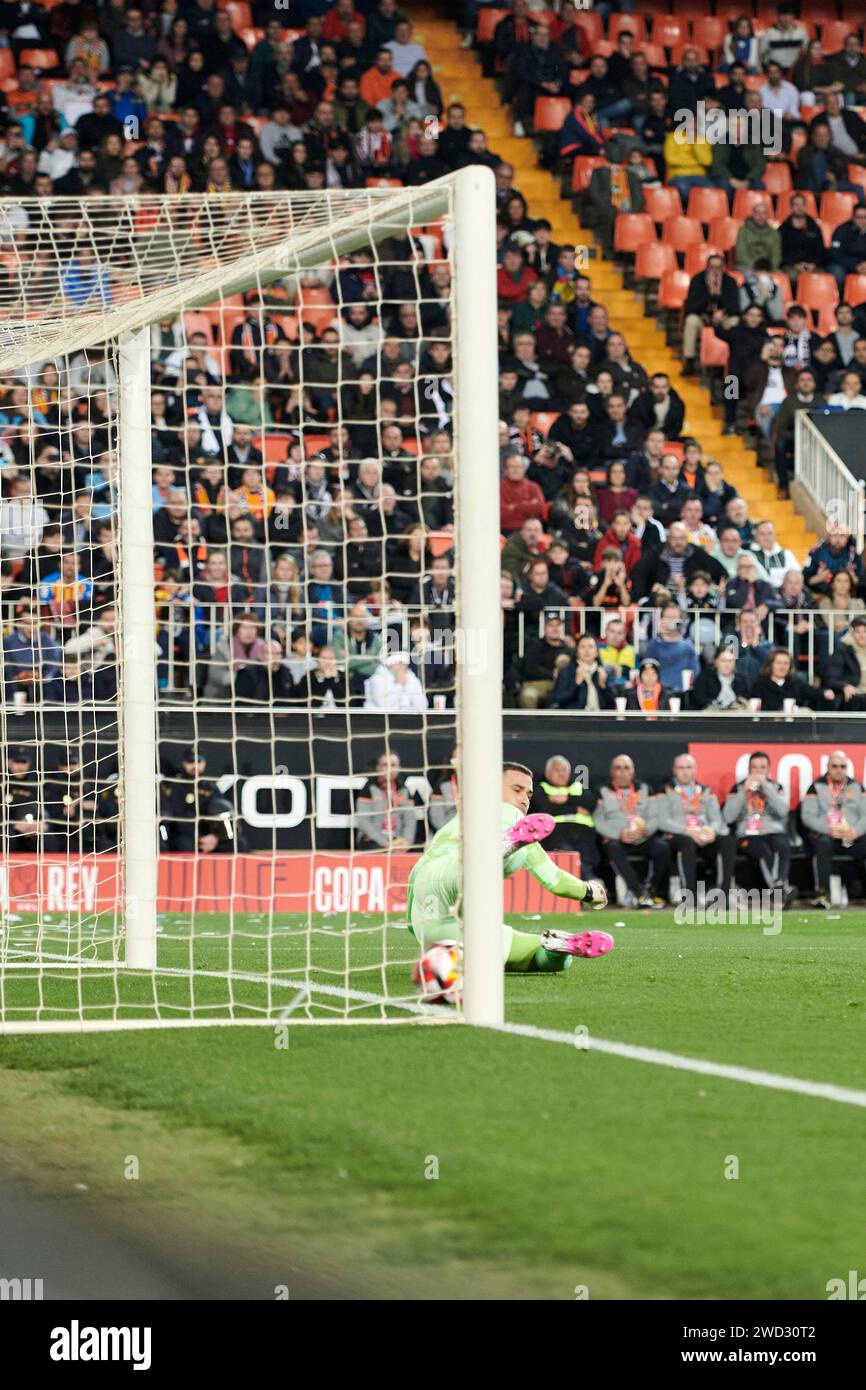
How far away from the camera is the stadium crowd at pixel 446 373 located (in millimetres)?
15125

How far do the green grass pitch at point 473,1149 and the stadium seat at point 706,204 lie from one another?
16.1 m

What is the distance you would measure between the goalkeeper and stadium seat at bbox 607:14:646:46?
56.3 feet

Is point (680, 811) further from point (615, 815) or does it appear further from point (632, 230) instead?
point (632, 230)

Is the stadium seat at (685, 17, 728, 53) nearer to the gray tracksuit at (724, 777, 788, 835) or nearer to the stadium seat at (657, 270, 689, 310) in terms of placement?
the stadium seat at (657, 270, 689, 310)

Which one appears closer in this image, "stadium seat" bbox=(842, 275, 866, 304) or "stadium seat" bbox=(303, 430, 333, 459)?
"stadium seat" bbox=(303, 430, 333, 459)

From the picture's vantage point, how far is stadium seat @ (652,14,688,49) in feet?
78.6

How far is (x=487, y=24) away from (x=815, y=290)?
213 inches

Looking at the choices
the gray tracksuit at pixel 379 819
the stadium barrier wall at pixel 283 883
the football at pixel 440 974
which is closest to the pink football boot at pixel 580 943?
the football at pixel 440 974

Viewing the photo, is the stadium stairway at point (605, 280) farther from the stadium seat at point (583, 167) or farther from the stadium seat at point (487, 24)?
the stadium seat at point (583, 167)

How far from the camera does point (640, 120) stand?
22.5 m

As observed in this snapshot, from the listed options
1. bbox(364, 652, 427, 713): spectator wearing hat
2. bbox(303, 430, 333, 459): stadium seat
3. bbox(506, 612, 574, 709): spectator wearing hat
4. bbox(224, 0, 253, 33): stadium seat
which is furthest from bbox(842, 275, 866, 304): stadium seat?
bbox(364, 652, 427, 713): spectator wearing hat
